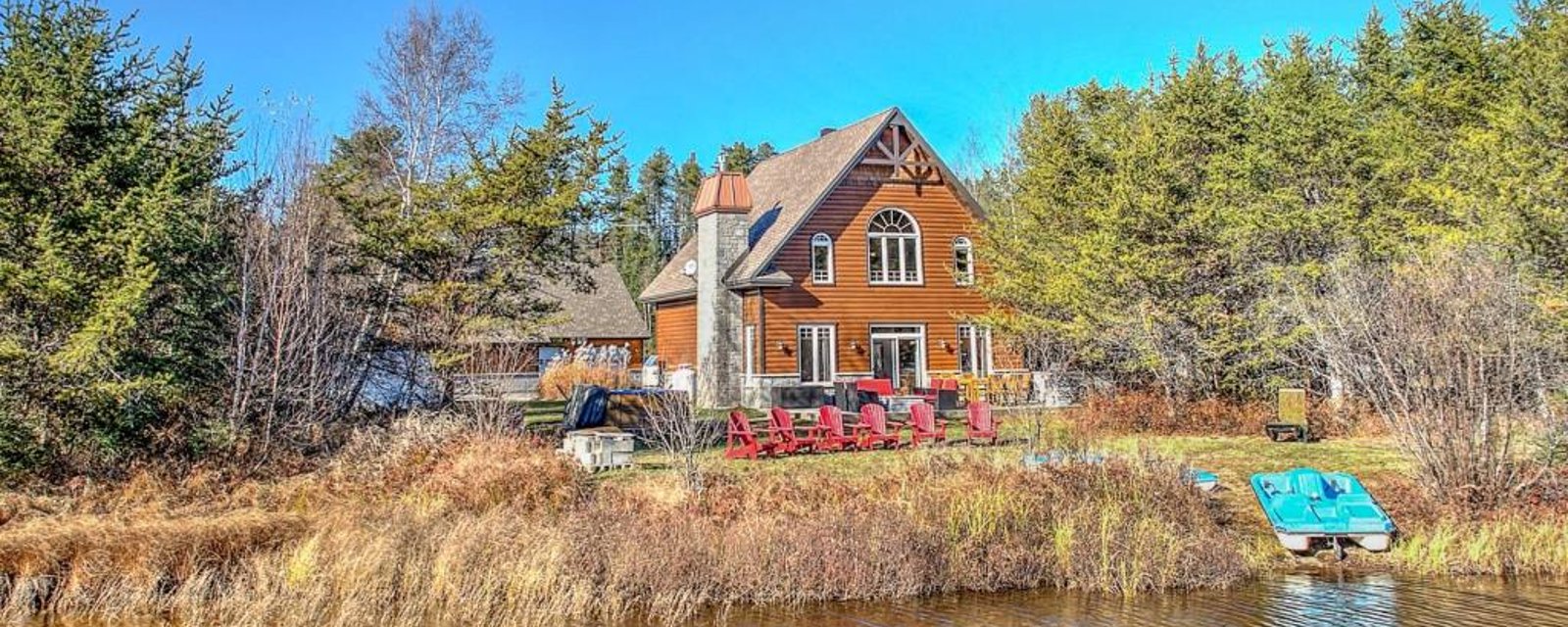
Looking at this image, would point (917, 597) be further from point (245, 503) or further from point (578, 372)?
point (578, 372)

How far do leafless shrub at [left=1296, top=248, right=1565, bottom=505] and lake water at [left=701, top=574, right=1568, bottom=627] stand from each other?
5.62 ft

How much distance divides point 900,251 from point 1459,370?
14866mm

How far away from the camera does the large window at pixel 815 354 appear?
23734 millimetres

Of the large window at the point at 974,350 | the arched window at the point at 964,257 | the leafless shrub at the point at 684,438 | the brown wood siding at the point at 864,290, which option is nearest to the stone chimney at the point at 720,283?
the brown wood siding at the point at 864,290

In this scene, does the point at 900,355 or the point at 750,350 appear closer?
the point at 750,350

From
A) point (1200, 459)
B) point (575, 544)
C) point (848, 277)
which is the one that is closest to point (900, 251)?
point (848, 277)

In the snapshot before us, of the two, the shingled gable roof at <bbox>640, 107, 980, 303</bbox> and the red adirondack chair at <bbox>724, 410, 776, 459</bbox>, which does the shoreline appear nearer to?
the red adirondack chair at <bbox>724, 410, 776, 459</bbox>

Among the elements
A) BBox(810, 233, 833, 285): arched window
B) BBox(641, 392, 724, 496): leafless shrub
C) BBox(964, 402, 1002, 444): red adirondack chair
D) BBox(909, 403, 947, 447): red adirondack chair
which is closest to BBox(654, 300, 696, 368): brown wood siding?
BBox(810, 233, 833, 285): arched window

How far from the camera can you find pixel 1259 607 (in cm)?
844

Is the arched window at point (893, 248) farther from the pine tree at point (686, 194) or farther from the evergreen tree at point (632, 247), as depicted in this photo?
the pine tree at point (686, 194)

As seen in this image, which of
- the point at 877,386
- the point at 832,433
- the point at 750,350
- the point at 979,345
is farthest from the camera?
the point at 979,345

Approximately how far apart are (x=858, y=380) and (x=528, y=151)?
10238mm

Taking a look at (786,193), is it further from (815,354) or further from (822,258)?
(815,354)

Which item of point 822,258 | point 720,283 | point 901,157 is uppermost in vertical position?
point 901,157
